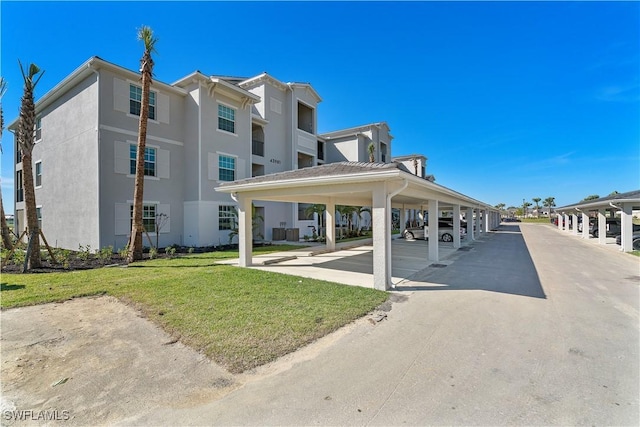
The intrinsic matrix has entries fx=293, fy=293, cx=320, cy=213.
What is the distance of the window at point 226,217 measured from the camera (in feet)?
57.6

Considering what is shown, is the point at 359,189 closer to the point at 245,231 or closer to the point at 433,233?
the point at 245,231

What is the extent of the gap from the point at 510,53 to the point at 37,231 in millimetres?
19267

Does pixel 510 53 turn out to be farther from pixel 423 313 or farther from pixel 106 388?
pixel 106 388

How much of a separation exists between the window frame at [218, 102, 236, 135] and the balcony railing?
3.14 metres

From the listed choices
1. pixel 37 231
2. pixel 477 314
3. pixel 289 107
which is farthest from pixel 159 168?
pixel 477 314

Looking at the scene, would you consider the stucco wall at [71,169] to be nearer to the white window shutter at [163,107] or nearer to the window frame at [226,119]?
the white window shutter at [163,107]

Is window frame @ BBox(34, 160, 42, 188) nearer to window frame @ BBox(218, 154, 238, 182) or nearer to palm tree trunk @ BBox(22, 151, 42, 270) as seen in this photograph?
palm tree trunk @ BBox(22, 151, 42, 270)

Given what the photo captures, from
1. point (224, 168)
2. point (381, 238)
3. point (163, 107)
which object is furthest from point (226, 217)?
point (381, 238)

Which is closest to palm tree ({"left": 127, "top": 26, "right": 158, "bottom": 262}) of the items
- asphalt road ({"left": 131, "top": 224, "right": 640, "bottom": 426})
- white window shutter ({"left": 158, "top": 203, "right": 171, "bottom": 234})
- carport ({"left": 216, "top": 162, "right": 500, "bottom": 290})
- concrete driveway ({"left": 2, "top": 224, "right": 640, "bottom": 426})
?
carport ({"left": 216, "top": 162, "right": 500, "bottom": 290})

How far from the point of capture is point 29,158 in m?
10.8

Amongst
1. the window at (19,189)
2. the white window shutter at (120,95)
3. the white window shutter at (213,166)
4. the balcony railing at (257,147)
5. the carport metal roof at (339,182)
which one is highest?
the white window shutter at (120,95)

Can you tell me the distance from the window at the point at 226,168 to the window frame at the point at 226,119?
1721 millimetres

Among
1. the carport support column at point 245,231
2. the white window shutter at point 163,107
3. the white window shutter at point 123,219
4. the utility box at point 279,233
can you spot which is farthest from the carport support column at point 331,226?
the white window shutter at point 163,107

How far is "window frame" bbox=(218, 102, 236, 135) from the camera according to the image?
58.0 feet
